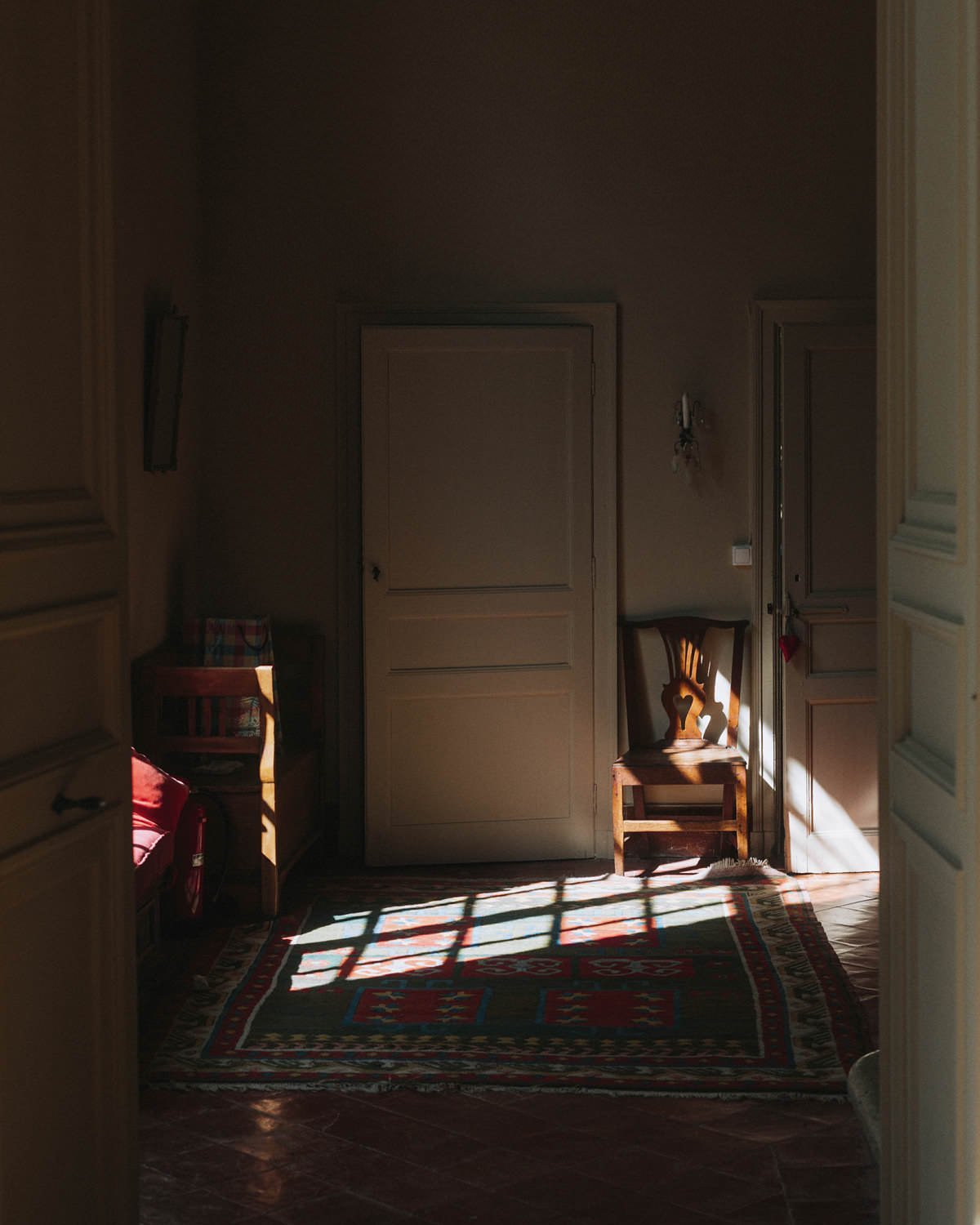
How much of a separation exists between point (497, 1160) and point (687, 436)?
3630 millimetres

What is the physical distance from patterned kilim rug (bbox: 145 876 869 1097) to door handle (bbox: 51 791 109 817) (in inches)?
65.1

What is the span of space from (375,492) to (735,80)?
2379 millimetres

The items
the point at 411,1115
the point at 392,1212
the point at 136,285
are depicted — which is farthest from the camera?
the point at 136,285

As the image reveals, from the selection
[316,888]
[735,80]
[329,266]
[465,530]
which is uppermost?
[735,80]

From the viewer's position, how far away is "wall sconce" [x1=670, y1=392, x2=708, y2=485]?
243 inches

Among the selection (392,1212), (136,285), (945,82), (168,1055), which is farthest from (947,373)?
(136,285)

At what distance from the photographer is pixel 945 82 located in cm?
201

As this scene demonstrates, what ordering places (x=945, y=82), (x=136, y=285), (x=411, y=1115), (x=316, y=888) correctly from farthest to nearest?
(x=316, y=888) → (x=136, y=285) → (x=411, y=1115) → (x=945, y=82)

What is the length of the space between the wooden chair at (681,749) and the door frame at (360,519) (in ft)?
0.35

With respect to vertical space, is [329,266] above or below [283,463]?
above

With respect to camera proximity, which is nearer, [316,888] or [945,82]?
[945,82]

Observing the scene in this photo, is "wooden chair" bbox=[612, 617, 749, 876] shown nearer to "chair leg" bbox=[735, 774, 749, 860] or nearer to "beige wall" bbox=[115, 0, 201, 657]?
"chair leg" bbox=[735, 774, 749, 860]

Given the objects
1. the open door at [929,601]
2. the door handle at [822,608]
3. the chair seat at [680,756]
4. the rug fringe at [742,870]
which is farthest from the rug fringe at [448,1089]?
the door handle at [822,608]

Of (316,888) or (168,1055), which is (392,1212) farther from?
(316,888)
